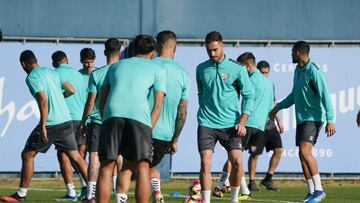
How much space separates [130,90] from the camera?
13.7 m

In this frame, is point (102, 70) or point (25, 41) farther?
point (25, 41)

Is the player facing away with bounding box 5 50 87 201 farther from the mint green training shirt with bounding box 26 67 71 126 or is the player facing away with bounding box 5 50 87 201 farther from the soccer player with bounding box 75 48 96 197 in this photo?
the soccer player with bounding box 75 48 96 197

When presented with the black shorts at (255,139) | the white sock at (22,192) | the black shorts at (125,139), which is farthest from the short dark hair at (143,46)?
the black shorts at (255,139)

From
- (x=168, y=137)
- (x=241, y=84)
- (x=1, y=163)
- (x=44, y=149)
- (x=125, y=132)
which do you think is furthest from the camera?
(x=1, y=163)

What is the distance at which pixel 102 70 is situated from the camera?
17.6 m

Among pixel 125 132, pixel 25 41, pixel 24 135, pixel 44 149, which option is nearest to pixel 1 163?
pixel 24 135

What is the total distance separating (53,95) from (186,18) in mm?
8727

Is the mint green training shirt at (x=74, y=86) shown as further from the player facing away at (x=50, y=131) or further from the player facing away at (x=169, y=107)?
the player facing away at (x=169, y=107)

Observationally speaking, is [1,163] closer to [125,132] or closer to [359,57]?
[359,57]

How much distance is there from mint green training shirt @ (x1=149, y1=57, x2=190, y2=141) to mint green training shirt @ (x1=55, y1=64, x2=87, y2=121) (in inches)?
193

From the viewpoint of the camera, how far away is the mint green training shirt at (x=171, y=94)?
51.0 ft

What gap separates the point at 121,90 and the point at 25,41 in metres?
13.5

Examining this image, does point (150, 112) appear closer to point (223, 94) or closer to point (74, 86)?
point (223, 94)

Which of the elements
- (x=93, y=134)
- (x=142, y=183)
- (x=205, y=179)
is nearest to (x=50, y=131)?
(x=93, y=134)
